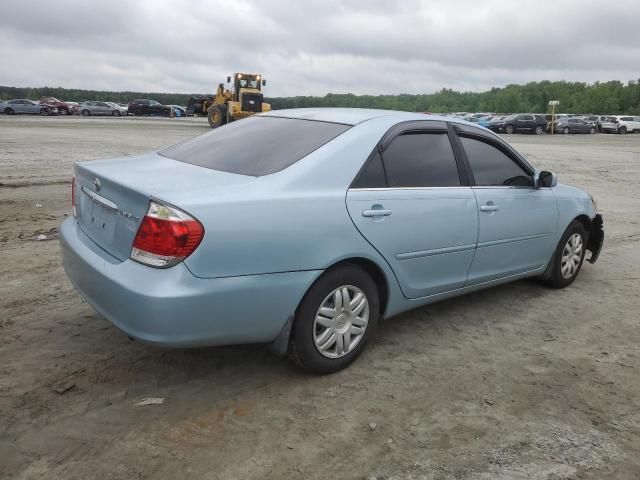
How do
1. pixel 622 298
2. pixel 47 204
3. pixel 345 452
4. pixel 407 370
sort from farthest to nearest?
pixel 47 204, pixel 622 298, pixel 407 370, pixel 345 452

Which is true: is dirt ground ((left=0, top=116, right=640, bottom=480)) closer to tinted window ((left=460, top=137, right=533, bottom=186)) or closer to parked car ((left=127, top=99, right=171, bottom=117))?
tinted window ((left=460, top=137, right=533, bottom=186))

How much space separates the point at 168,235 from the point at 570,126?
155 ft

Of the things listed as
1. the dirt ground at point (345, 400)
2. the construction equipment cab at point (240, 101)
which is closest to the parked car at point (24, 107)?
the construction equipment cab at point (240, 101)

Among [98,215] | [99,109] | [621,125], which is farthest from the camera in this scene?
[99,109]

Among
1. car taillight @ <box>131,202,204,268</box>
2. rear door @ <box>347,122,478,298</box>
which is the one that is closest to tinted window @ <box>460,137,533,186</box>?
rear door @ <box>347,122,478,298</box>

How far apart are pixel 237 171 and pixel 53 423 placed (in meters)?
1.61

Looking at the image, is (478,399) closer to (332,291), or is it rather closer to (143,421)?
(332,291)

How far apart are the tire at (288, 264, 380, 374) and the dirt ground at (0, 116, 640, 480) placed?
5.2 inches

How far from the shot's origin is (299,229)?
3100 millimetres

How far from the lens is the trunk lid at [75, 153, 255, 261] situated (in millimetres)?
2996

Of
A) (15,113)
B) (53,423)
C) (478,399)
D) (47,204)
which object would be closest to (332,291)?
(478,399)

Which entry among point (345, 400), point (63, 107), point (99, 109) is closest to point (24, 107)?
point (63, 107)

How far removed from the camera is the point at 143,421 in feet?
9.59

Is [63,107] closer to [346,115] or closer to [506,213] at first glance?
[346,115]
